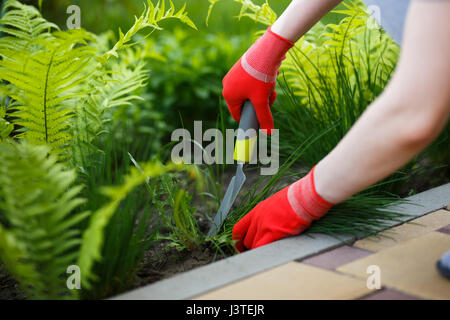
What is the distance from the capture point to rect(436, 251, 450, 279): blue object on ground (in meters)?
1.33

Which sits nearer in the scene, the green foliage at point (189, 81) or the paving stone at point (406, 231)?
the paving stone at point (406, 231)

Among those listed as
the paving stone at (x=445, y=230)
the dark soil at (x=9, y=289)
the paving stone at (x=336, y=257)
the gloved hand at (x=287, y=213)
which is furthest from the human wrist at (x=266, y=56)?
the dark soil at (x=9, y=289)

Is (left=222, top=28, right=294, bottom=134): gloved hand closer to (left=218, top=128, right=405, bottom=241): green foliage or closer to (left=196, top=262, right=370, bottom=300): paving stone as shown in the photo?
(left=218, top=128, right=405, bottom=241): green foliage

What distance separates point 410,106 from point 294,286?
1.80 feet

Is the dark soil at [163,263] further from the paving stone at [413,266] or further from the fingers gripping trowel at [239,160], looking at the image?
the paving stone at [413,266]

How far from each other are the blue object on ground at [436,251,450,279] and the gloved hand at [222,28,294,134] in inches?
32.9

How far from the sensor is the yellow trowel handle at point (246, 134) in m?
1.83

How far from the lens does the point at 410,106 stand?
1081mm

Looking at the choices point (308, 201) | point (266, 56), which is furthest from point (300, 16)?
point (308, 201)

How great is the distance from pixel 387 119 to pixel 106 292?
0.87 m

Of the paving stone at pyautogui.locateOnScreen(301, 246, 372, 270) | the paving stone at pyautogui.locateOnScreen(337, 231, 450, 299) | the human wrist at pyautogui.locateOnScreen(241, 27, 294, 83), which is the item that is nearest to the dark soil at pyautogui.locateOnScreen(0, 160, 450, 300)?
the paving stone at pyautogui.locateOnScreen(301, 246, 372, 270)

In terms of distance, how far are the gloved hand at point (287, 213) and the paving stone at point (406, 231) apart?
0.18 meters
